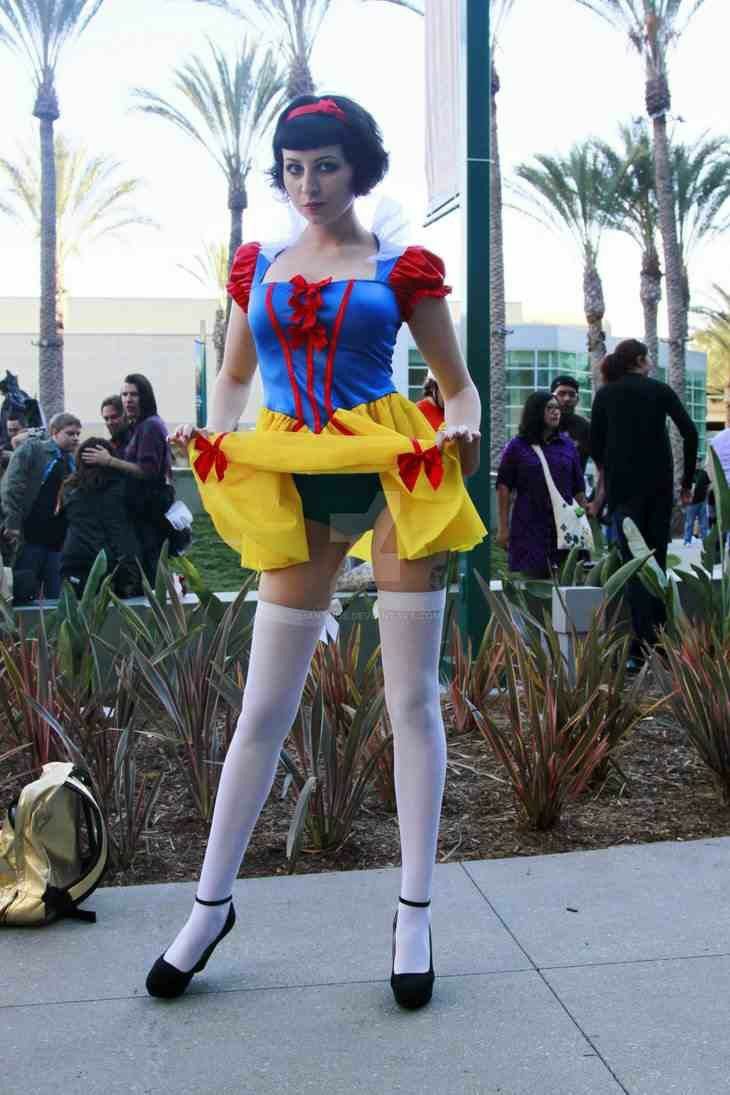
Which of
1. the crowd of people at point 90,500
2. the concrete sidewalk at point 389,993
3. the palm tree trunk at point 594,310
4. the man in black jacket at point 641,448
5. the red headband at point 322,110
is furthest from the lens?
the palm tree trunk at point 594,310

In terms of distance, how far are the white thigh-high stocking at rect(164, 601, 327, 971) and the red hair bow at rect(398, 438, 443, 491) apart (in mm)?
360

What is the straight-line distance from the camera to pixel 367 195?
279 centimetres

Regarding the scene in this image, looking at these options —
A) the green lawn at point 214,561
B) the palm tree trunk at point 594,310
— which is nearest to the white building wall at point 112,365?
the palm tree trunk at point 594,310

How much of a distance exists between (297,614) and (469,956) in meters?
0.87

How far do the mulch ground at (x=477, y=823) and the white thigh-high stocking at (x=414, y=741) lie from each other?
89 cm

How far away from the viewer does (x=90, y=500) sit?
691 cm

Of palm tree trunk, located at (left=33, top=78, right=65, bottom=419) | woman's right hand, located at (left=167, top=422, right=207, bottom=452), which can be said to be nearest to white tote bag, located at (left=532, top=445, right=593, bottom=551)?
woman's right hand, located at (left=167, top=422, right=207, bottom=452)

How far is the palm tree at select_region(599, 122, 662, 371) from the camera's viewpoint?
89.1 ft

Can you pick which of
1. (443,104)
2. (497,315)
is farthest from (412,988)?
(497,315)

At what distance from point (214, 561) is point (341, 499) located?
15.3 meters

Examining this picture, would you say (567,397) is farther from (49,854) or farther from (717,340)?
(717,340)

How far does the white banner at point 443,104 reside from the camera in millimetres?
5492

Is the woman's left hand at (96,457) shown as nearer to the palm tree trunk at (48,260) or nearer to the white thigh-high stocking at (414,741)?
the white thigh-high stocking at (414,741)

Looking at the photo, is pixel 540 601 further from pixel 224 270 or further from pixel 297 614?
pixel 224 270
